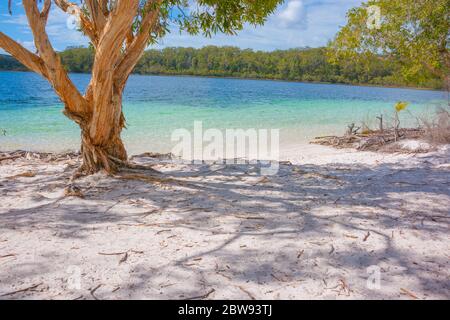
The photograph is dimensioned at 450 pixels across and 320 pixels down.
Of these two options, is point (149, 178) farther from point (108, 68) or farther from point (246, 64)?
point (246, 64)

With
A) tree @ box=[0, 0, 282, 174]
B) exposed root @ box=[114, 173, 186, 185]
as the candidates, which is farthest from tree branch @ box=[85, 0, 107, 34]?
exposed root @ box=[114, 173, 186, 185]

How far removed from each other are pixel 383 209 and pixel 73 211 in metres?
3.22

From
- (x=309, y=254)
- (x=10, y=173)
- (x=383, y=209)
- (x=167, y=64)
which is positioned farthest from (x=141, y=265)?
(x=167, y=64)

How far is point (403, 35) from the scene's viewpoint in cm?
910

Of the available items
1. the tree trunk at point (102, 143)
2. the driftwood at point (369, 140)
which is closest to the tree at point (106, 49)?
the tree trunk at point (102, 143)

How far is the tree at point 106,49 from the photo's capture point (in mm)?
4254

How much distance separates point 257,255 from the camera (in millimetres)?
2711

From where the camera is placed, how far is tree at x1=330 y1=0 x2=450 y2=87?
8.51 metres

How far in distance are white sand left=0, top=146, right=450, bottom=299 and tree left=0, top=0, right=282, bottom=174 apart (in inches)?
25.7

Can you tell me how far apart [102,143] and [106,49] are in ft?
4.42

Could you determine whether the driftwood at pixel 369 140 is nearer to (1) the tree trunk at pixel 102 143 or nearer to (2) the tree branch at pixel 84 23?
(1) the tree trunk at pixel 102 143

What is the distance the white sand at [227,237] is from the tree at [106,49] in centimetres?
65

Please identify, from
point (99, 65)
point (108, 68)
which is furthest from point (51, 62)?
point (108, 68)
